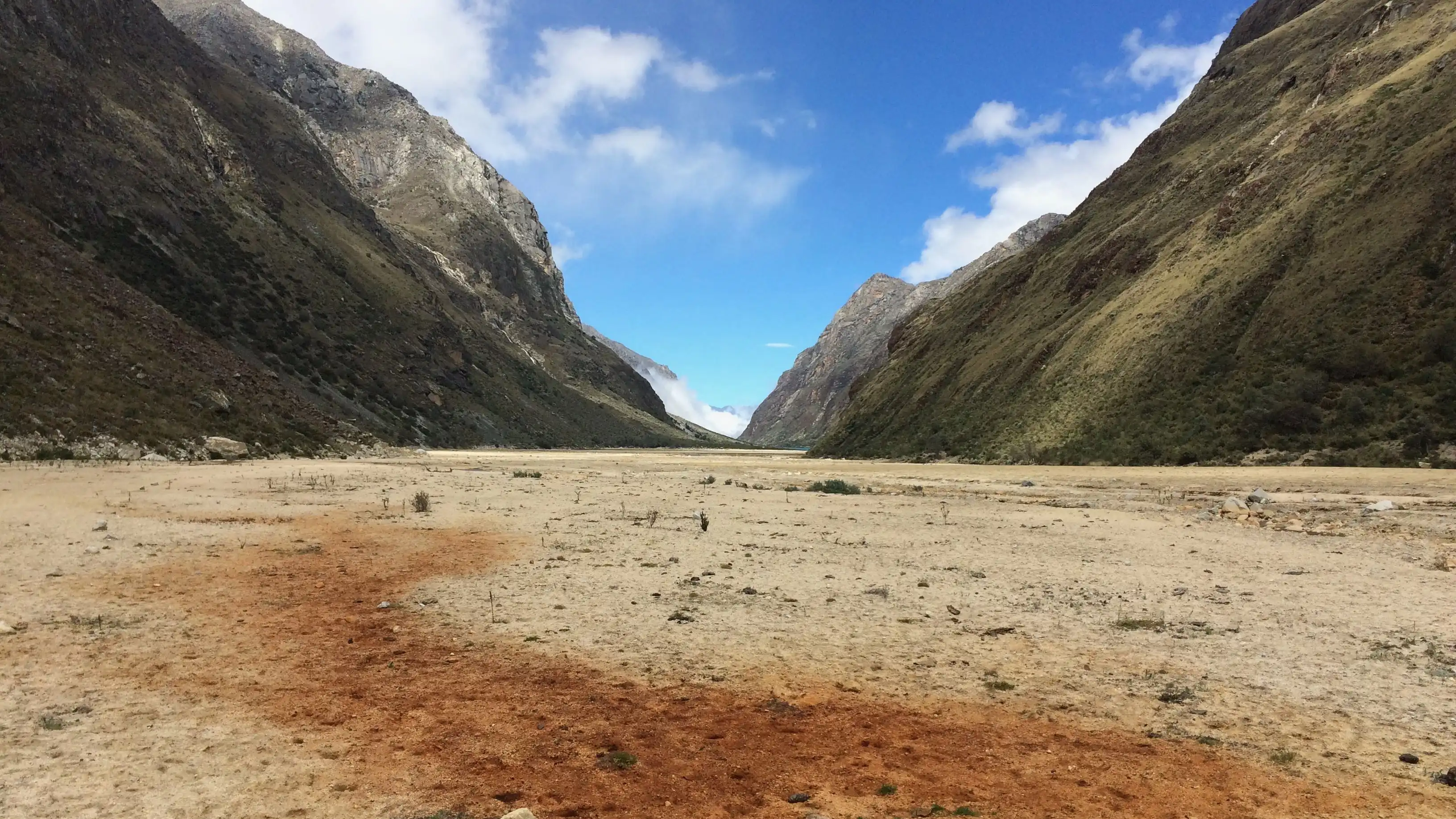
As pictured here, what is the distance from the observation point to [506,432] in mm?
118500

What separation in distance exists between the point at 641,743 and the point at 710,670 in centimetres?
228

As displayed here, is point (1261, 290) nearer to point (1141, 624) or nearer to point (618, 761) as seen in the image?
point (1141, 624)

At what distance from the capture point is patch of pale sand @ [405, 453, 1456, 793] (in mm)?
7578

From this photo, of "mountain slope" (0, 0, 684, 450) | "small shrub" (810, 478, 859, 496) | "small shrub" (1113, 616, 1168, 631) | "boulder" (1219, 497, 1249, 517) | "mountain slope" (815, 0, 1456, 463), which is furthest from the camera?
"mountain slope" (815, 0, 1456, 463)

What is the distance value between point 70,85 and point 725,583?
86279mm

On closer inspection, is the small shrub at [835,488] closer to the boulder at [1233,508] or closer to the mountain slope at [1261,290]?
the boulder at [1233,508]

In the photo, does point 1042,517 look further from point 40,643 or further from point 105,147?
point 105,147

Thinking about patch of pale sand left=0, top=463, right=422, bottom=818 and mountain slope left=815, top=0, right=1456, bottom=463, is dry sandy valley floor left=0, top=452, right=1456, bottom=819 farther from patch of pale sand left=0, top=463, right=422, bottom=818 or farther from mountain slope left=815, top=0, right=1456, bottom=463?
mountain slope left=815, top=0, right=1456, bottom=463

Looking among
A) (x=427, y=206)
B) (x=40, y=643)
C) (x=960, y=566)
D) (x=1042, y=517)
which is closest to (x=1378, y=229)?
(x=1042, y=517)

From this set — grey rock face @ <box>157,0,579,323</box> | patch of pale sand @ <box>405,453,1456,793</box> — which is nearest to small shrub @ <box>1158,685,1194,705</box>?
patch of pale sand @ <box>405,453,1456,793</box>

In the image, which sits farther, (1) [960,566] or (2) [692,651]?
(1) [960,566]

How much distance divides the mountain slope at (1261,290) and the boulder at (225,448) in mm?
57478

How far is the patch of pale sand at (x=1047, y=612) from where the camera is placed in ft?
24.9

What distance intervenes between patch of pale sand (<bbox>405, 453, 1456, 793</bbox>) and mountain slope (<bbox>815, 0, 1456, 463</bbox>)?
22675mm
